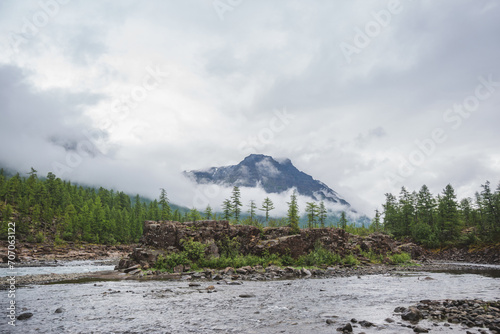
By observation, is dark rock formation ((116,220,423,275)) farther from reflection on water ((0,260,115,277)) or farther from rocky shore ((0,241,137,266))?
rocky shore ((0,241,137,266))

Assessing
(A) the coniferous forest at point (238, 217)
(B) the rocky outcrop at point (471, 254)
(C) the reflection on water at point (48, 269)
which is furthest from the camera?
(A) the coniferous forest at point (238, 217)

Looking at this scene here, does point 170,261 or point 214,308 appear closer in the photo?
point 214,308

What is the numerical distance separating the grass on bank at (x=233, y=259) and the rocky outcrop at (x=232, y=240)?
2.94 ft

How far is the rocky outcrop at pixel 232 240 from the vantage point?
1932 inches

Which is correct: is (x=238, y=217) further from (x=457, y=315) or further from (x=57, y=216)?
(x=57, y=216)

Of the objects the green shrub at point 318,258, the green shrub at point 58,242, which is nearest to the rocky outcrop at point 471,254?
the green shrub at point 318,258

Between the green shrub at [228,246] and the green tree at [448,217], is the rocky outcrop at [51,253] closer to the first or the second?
the green shrub at [228,246]

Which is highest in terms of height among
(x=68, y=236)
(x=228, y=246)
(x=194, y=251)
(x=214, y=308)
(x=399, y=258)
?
(x=68, y=236)

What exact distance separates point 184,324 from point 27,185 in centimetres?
15631

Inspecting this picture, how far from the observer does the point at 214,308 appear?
19.8 meters

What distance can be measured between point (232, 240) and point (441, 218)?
8246cm

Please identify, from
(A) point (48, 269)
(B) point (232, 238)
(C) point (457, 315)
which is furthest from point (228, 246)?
(C) point (457, 315)

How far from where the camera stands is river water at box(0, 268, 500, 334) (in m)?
15.1

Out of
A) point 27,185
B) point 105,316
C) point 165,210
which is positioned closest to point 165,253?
point 105,316
